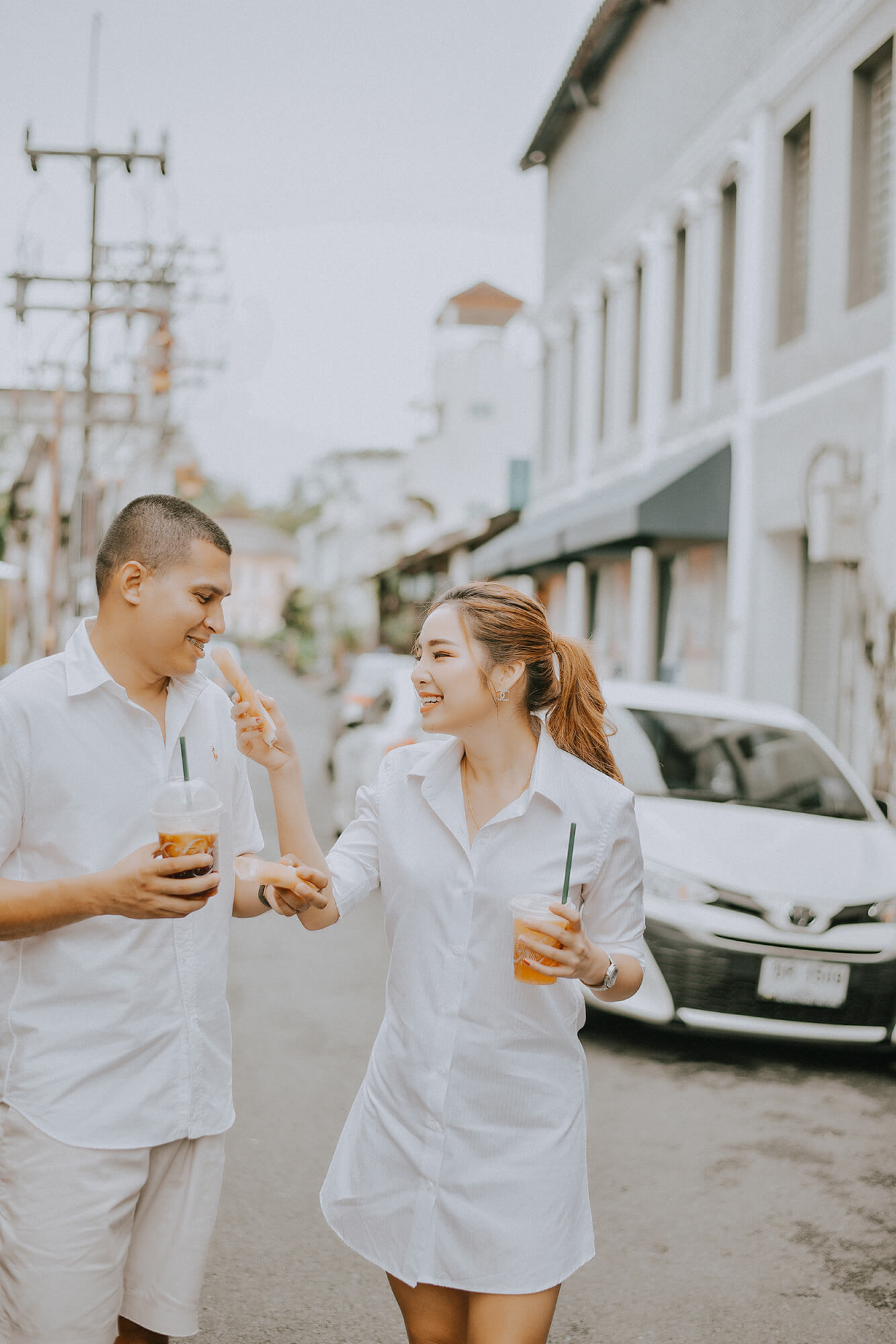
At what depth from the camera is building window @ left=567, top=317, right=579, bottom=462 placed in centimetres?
2491

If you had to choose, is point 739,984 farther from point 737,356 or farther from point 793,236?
point 737,356

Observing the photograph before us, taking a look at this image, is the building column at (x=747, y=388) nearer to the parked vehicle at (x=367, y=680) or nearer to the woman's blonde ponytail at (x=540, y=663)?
the parked vehicle at (x=367, y=680)

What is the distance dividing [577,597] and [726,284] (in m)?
8.48

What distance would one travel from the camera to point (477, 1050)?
2.65 m

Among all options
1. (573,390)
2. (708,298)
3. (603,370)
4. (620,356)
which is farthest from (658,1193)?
(573,390)

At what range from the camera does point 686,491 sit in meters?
15.9

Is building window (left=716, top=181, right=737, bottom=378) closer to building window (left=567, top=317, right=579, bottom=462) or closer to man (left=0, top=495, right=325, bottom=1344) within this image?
building window (left=567, top=317, right=579, bottom=462)

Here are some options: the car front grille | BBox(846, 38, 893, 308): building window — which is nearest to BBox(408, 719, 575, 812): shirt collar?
the car front grille

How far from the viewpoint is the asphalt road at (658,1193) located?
12.9 ft

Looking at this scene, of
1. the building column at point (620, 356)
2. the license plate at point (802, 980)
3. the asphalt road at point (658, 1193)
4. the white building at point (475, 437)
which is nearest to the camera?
the asphalt road at point (658, 1193)

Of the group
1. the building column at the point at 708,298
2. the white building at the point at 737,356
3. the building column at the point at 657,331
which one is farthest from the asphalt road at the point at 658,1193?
the building column at the point at 657,331

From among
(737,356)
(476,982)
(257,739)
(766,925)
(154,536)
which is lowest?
(766,925)

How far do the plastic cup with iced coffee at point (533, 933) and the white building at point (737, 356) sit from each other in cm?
969

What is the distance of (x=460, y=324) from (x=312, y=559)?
5421 centimetres
